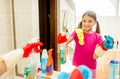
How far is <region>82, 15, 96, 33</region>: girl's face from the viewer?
1.19m

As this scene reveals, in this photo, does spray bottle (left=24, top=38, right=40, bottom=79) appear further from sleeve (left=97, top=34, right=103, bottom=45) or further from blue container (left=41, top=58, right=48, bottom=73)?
sleeve (left=97, top=34, right=103, bottom=45)

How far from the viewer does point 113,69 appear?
1.17 m

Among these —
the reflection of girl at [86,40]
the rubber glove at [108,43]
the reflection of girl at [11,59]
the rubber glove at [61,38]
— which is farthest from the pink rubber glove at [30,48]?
the rubber glove at [108,43]

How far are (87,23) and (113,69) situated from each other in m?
0.39

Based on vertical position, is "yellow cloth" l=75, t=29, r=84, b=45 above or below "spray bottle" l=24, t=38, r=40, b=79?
above

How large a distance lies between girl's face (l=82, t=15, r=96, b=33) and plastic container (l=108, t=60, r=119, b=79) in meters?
0.29

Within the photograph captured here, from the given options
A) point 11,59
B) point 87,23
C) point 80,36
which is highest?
point 87,23

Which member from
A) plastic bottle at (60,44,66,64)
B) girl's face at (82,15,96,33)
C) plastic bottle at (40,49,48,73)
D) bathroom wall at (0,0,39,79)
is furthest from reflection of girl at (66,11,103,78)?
bathroom wall at (0,0,39,79)

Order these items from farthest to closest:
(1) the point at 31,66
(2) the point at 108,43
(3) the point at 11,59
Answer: (1) the point at 31,66
(2) the point at 108,43
(3) the point at 11,59

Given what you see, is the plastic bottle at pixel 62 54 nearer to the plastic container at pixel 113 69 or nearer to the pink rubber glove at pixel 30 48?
the pink rubber glove at pixel 30 48

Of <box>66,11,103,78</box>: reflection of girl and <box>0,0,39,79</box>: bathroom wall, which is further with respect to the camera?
<box>0,0,39,79</box>: bathroom wall

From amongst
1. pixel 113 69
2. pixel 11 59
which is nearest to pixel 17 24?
pixel 11 59

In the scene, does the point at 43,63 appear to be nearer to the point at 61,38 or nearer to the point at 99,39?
the point at 61,38

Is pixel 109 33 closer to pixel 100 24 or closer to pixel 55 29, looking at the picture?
pixel 100 24
